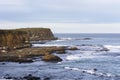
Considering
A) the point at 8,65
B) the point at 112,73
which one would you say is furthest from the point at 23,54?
the point at 112,73

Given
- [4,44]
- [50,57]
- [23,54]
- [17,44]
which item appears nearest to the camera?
[50,57]

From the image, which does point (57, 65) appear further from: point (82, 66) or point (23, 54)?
point (23, 54)

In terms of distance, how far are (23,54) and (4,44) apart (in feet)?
72.4

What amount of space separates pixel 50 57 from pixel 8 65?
36.2 ft

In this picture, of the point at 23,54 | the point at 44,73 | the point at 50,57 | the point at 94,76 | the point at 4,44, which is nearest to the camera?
the point at 94,76

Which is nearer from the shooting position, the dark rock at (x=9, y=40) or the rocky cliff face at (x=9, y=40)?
the dark rock at (x=9, y=40)

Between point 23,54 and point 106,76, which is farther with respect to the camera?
point 23,54

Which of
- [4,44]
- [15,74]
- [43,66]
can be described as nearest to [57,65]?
[43,66]

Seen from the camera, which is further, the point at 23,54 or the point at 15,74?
the point at 23,54

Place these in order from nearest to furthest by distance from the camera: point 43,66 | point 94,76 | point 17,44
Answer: point 94,76 < point 43,66 < point 17,44

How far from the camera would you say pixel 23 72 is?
2350 inches

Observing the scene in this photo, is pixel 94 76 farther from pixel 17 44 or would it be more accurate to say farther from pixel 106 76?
pixel 17 44

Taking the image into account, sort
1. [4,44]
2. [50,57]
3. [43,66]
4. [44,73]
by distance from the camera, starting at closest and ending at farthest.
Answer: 1. [44,73]
2. [43,66]
3. [50,57]
4. [4,44]

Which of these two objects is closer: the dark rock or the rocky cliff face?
the dark rock
